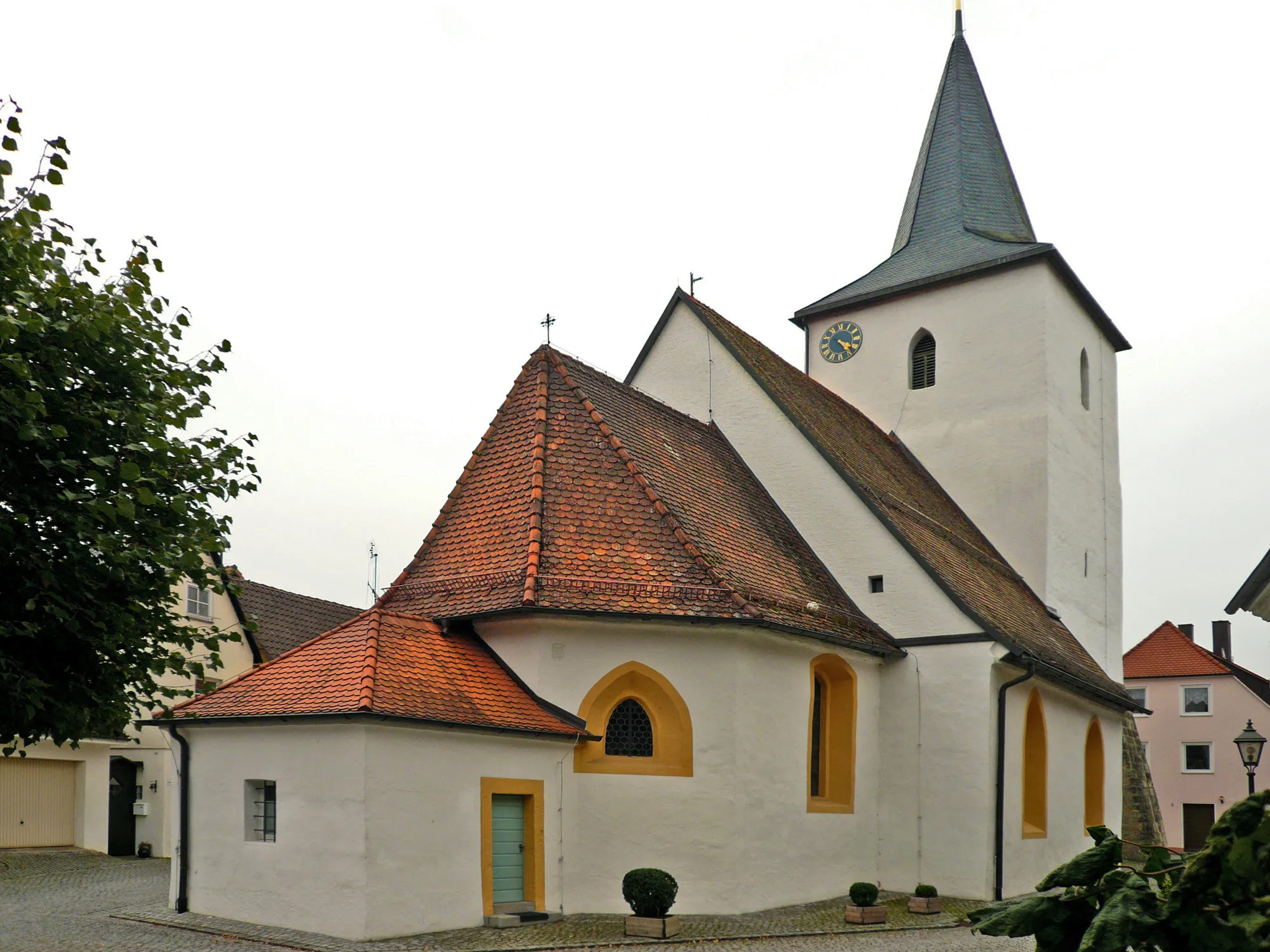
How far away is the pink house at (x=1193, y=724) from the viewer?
4278 centimetres

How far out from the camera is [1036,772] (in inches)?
816

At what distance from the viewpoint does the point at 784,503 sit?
2050 cm

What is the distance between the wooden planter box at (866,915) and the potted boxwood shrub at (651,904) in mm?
2558

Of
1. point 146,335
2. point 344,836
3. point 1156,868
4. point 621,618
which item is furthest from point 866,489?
point 1156,868

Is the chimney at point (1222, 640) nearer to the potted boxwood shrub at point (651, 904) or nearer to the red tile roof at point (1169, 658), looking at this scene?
the red tile roof at point (1169, 658)

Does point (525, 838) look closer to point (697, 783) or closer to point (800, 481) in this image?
point (697, 783)

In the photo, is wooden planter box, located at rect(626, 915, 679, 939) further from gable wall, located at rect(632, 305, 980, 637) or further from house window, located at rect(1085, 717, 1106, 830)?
house window, located at rect(1085, 717, 1106, 830)

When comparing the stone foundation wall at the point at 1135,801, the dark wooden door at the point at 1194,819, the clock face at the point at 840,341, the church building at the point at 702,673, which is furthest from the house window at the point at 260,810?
the dark wooden door at the point at 1194,819

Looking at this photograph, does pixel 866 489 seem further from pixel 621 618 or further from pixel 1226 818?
pixel 1226 818

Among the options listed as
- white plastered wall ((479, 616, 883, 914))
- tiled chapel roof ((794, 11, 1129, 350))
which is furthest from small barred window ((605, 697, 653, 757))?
tiled chapel roof ((794, 11, 1129, 350))

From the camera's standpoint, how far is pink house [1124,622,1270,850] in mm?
42781

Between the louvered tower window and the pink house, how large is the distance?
75.8ft

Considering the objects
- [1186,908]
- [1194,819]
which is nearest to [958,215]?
[1186,908]

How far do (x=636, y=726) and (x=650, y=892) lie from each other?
8.80 feet
